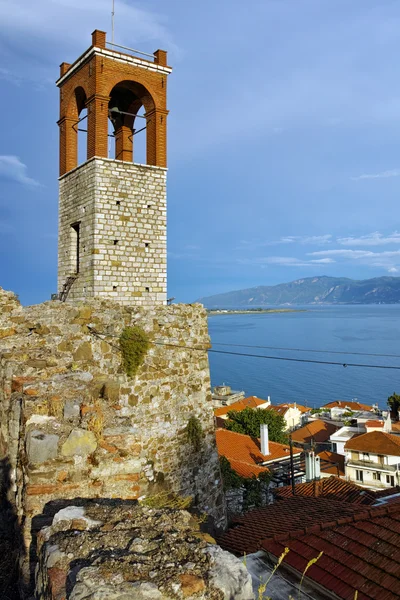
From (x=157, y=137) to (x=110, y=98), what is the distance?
1.47 meters

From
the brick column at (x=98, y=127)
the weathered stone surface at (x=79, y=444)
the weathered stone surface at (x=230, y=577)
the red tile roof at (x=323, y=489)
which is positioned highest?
the brick column at (x=98, y=127)

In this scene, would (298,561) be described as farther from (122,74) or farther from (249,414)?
(249,414)

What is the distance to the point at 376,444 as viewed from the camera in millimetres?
28922

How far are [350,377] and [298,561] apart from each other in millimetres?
77185

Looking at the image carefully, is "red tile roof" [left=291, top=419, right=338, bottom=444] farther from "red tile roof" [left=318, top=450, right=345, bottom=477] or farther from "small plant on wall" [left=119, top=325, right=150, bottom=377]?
"small plant on wall" [left=119, top=325, right=150, bottom=377]

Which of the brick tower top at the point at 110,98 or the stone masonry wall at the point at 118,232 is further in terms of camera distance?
the brick tower top at the point at 110,98

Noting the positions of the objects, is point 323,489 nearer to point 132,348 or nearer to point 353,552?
point 132,348

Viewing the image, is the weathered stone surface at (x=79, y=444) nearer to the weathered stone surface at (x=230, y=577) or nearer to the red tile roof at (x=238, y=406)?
the weathered stone surface at (x=230, y=577)

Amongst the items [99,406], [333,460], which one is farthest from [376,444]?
[99,406]

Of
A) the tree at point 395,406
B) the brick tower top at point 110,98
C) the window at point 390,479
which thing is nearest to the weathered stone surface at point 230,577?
the brick tower top at point 110,98

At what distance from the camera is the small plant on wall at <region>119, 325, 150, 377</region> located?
305 inches

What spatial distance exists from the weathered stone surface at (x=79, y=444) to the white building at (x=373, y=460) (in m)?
27.4

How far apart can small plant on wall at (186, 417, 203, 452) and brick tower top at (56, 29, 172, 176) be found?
20.1 ft

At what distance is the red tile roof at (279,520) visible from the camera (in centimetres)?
553
